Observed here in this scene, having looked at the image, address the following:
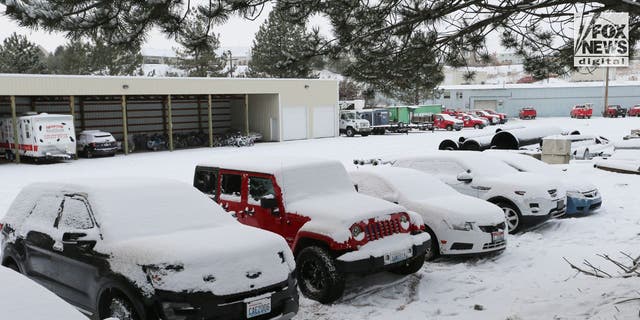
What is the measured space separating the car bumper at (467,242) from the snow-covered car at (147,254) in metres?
3.23

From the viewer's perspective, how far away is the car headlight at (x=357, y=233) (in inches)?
259

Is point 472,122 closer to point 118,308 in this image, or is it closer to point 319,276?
point 319,276

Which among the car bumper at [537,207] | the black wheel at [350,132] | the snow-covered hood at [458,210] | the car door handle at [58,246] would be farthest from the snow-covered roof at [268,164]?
the black wheel at [350,132]

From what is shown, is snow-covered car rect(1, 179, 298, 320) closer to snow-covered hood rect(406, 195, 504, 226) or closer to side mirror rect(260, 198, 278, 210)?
side mirror rect(260, 198, 278, 210)

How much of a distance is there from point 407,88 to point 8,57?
52743 millimetres

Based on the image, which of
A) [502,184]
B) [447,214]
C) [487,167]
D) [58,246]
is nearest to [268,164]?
[447,214]

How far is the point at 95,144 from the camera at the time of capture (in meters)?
28.7

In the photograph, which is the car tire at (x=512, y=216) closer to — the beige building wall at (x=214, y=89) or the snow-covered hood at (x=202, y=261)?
the snow-covered hood at (x=202, y=261)

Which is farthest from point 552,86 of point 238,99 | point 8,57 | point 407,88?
point 407,88

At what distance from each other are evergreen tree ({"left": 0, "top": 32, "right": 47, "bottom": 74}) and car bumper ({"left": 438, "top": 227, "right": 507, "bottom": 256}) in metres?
52.6

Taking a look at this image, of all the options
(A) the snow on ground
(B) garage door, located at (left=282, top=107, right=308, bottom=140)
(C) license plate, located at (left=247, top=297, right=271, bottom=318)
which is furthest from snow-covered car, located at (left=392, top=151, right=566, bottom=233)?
(B) garage door, located at (left=282, top=107, right=308, bottom=140)

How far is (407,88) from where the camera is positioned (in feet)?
28.9

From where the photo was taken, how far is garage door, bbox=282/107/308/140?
127ft

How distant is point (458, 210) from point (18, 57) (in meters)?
53.0
